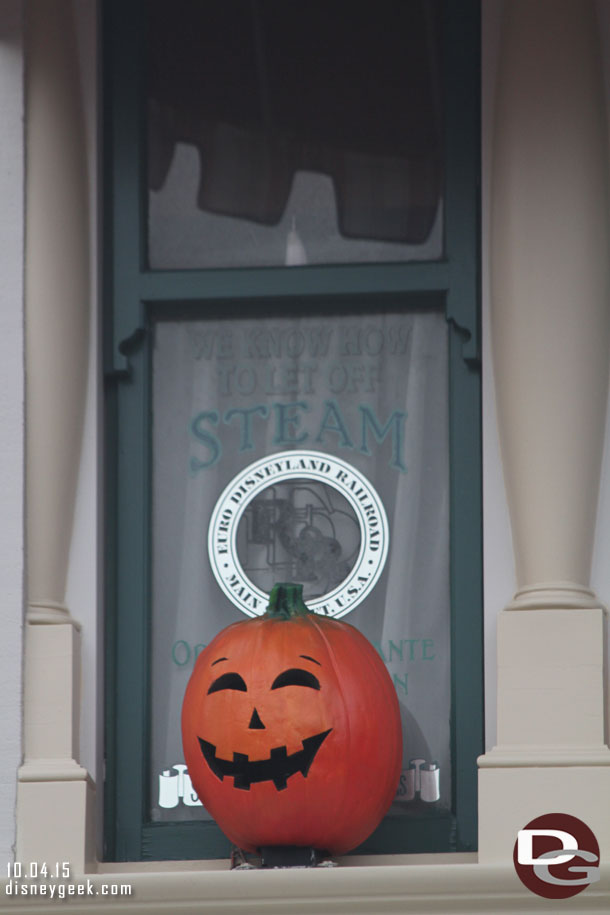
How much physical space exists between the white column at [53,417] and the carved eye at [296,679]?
936 mm

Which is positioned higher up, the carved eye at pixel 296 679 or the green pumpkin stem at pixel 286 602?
the green pumpkin stem at pixel 286 602

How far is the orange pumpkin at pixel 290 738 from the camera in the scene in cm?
674

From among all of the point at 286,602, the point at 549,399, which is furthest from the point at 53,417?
the point at 549,399

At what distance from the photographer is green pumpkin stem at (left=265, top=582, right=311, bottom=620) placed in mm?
7078

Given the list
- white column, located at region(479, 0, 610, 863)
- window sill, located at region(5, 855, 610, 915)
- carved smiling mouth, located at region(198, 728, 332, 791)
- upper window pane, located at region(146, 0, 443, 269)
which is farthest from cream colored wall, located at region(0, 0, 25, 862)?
white column, located at region(479, 0, 610, 863)

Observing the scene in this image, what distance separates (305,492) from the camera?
783cm

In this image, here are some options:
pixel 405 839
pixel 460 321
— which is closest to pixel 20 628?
pixel 405 839

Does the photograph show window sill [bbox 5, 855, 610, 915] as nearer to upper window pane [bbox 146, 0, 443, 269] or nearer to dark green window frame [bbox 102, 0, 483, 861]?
dark green window frame [bbox 102, 0, 483, 861]

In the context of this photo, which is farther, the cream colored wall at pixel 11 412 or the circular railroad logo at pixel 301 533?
the circular railroad logo at pixel 301 533

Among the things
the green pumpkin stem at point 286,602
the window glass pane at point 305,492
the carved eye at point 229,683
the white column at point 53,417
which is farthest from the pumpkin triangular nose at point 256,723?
the window glass pane at point 305,492

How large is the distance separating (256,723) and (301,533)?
48.6 inches

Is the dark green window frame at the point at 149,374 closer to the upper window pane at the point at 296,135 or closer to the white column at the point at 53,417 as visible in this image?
the upper window pane at the point at 296,135

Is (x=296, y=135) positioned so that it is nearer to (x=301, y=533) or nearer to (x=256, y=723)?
(x=301, y=533)

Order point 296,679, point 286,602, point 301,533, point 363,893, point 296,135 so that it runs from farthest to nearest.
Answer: point 296,135 → point 301,533 → point 286,602 → point 296,679 → point 363,893
